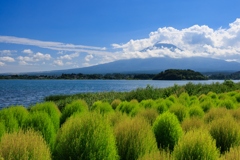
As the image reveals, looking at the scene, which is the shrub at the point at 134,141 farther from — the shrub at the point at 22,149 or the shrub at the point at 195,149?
the shrub at the point at 22,149

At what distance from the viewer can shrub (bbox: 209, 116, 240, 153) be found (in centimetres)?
678

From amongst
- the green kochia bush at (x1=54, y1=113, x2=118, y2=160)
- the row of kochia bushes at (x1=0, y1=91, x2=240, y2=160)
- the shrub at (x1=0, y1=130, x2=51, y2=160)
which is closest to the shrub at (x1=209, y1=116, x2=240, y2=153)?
the row of kochia bushes at (x1=0, y1=91, x2=240, y2=160)

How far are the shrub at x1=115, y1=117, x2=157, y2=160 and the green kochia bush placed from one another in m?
0.58

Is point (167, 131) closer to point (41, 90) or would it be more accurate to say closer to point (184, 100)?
point (184, 100)

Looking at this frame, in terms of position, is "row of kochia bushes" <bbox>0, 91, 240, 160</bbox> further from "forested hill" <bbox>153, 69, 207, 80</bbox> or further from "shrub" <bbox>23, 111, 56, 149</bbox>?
"forested hill" <bbox>153, 69, 207, 80</bbox>

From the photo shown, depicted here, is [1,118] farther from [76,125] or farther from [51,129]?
[76,125]

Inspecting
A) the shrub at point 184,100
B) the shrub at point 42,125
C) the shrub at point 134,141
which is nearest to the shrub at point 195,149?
the shrub at point 134,141

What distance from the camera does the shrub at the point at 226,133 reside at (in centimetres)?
678

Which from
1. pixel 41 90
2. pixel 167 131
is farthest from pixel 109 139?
pixel 41 90

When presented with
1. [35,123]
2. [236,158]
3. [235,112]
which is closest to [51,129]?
[35,123]

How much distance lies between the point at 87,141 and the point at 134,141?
48.0 inches

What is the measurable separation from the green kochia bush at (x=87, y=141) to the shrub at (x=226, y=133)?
318cm

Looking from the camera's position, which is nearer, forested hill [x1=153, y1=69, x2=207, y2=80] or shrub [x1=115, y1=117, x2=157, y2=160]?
shrub [x1=115, y1=117, x2=157, y2=160]

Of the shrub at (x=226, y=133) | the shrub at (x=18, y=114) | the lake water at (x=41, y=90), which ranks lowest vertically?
the lake water at (x=41, y=90)
